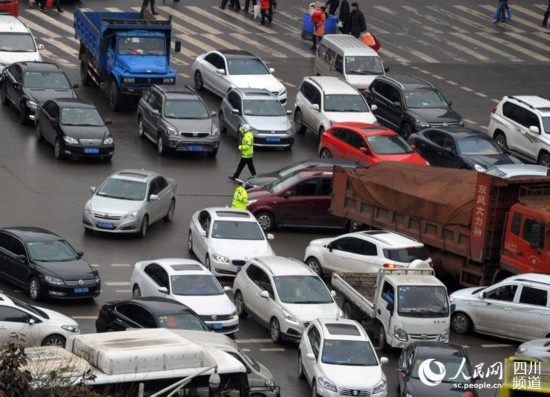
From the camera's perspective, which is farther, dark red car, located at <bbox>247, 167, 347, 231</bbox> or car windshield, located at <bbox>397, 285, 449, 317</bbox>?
dark red car, located at <bbox>247, 167, 347, 231</bbox>

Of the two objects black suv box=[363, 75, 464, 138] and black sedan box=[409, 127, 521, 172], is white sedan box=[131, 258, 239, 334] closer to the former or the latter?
black sedan box=[409, 127, 521, 172]

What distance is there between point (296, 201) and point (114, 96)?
1082cm

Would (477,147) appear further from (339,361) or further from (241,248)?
(339,361)

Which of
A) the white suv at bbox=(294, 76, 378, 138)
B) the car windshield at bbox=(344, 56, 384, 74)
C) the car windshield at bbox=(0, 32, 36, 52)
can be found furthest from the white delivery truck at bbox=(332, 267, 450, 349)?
the car windshield at bbox=(0, 32, 36, 52)

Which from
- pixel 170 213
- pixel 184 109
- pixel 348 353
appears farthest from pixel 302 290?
pixel 184 109

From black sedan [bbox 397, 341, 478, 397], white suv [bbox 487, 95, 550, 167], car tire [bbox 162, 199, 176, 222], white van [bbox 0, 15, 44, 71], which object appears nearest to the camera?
black sedan [bbox 397, 341, 478, 397]

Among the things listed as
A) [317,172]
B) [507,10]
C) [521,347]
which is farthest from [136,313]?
[507,10]

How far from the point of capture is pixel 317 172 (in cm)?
3897

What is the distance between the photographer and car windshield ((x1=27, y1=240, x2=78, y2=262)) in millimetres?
32372

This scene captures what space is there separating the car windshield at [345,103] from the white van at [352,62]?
363 centimetres

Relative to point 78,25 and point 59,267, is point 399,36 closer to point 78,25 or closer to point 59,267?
point 78,25

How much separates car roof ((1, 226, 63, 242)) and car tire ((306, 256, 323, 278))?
6251 millimetres

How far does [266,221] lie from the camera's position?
38.5 meters

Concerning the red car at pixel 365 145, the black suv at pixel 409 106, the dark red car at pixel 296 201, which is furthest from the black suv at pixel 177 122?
the black suv at pixel 409 106
